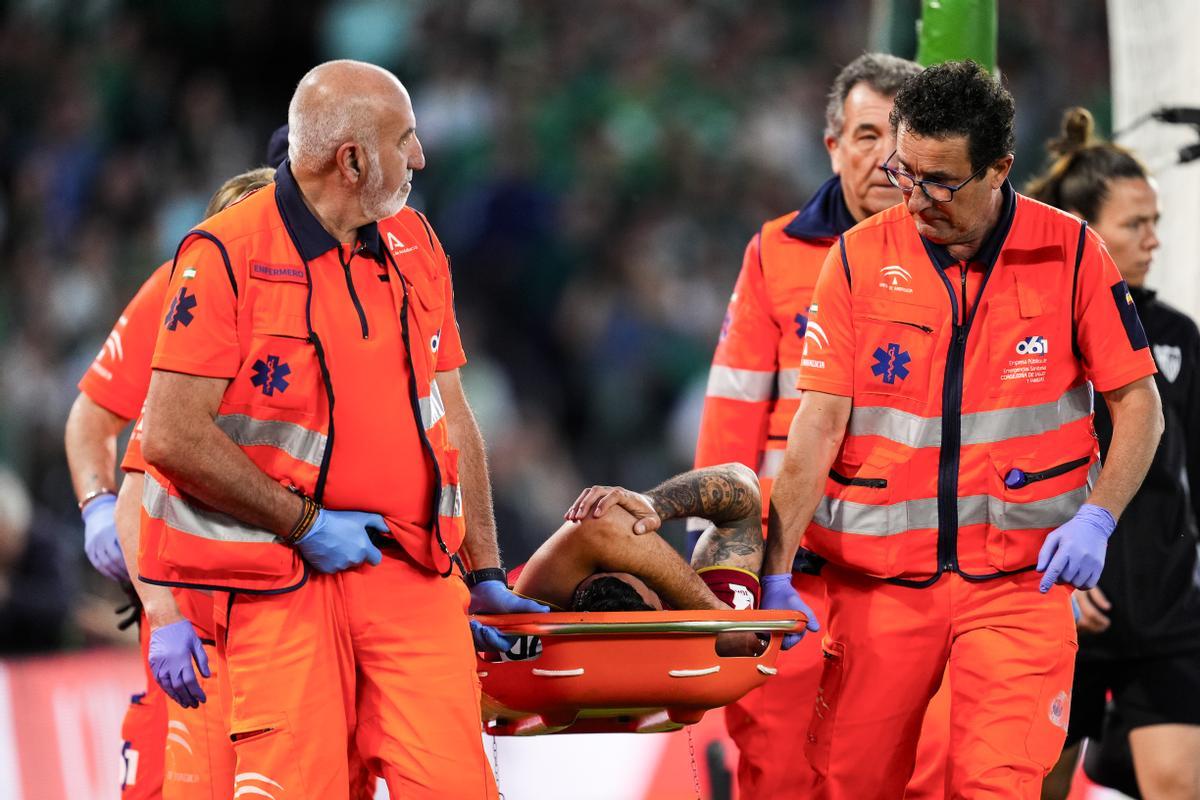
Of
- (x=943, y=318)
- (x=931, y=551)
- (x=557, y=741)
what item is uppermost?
(x=943, y=318)

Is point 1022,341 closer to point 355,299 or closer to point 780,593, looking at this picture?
point 780,593

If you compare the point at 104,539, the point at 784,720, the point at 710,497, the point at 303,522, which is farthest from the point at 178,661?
the point at 784,720

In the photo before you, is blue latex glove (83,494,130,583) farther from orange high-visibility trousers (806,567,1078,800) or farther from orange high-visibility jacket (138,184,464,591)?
orange high-visibility trousers (806,567,1078,800)

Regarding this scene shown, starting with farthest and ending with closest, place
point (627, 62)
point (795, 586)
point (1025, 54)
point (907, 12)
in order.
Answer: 1. point (1025, 54)
2. point (627, 62)
3. point (907, 12)
4. point (795, 586)

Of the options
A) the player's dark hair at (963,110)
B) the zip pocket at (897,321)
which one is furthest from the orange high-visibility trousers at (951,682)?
the player's dark hair at (963,110)

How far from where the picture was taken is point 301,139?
3453 millimetres

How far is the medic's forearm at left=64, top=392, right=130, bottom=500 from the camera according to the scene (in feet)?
14.4

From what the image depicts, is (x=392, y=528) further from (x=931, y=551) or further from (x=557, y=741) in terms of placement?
(x=557, y=741)

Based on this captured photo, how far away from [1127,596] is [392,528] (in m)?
2.39

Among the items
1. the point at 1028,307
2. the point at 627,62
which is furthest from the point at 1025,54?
the point at 1028,307

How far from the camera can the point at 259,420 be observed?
11.0ft

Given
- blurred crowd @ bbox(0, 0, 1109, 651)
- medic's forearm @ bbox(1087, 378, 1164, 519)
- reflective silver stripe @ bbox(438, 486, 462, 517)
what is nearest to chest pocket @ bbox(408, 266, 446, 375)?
reflective silver stripe @ bbox(438, 486, 462, 517)

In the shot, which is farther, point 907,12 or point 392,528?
point 907,12

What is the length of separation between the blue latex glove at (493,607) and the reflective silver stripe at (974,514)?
758 millimetres
